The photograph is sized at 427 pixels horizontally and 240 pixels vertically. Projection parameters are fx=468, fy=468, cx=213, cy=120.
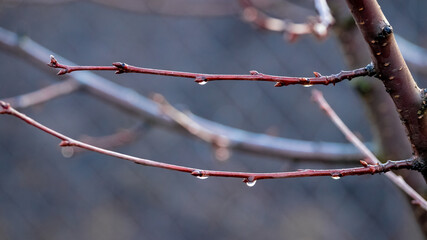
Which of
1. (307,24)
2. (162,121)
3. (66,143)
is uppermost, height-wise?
(307,24)

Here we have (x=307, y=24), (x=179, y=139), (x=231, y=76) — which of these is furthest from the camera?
(x=179, y=139)

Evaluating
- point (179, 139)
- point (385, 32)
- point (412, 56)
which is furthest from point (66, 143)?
point (179, 139)

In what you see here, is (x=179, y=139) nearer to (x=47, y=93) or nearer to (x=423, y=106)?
(x=47, y=93)

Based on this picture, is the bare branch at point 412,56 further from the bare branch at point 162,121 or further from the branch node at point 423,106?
the branch node at point 423,106

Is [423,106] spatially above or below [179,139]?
below

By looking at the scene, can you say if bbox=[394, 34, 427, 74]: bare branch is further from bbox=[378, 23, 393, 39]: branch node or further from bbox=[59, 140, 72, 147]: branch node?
bbox=[59, 140, 72, 147]: branch node

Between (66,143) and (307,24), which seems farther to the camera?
(307,24)

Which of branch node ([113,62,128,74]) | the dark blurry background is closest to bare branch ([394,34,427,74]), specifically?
the dark blurry background
